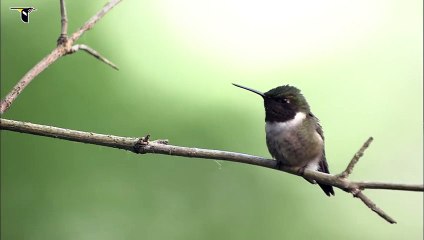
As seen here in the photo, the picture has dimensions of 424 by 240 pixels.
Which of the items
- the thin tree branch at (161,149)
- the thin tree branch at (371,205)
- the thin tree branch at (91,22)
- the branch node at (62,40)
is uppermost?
the thin tree branch at (91,22)

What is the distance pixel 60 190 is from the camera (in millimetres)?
5168

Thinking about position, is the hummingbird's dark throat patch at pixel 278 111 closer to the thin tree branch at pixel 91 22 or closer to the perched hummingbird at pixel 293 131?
the perched hummingbird at pixel 293 131

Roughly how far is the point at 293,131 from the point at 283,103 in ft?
0.65

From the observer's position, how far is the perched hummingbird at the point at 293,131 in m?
3.37

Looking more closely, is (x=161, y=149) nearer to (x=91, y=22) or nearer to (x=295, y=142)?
(x=91, y=22)

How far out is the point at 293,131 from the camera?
349cm

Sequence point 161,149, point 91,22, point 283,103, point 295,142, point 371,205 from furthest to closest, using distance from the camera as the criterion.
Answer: point 283,103 → point 295,142 → point 91,22 → point 161,149 → point 371,205

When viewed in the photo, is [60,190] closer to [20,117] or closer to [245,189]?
[20,117]

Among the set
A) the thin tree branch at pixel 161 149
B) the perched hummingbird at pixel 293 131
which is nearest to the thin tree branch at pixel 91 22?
the thin tree branch at pixel 161 149

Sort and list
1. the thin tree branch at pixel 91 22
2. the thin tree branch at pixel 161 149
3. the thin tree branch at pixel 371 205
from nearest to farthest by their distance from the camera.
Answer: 1. the thin tree branch at pixel 371 205
2. the thin tree branch at pixel 161 149
3. the thin tree branch at pixel 91 22

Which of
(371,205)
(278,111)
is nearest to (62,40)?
(278,111)

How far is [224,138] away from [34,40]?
1839 millimetres

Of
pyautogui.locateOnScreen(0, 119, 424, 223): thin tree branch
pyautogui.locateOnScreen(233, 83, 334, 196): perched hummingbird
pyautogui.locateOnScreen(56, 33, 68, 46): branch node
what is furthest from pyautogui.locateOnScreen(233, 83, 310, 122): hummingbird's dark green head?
pyautogui.locateOnScreen(56, 33, 68, 46): branch node

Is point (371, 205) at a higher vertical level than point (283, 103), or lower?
lower
